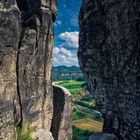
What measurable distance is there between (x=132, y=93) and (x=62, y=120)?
3414cm

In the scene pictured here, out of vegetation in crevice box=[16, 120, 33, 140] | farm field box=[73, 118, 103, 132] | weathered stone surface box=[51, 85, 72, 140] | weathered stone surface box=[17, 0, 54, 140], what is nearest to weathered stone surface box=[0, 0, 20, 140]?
vegetation in crevice box=[16, 120, 33, 140]

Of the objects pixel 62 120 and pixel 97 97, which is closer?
pixel 97 97

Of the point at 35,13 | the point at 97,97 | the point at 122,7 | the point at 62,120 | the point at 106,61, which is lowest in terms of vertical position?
the point at 62,120

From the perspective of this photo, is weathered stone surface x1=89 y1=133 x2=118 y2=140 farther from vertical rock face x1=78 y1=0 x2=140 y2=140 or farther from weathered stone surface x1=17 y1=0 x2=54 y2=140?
weathered stone surface x1=17 y1=0 x2=54 y2=140

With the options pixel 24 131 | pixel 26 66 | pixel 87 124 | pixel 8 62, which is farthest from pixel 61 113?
pixel 87 124

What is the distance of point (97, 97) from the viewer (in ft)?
81.8

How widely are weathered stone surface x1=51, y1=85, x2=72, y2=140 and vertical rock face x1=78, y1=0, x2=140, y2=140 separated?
28810 mm

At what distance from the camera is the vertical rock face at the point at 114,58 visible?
2178cm

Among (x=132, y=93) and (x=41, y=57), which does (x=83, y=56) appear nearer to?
(x=132, y=93)

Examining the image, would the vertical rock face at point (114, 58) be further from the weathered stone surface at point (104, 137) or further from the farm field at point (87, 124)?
the farm field at point (87, 124)

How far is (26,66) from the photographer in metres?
45.7

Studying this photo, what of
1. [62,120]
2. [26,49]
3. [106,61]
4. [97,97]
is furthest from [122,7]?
[62,120]

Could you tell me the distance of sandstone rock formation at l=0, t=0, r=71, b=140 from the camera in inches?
1507

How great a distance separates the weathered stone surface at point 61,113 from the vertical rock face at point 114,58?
94.5 ft
